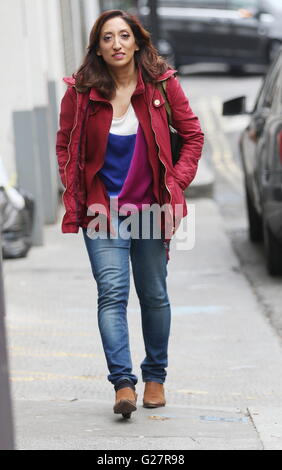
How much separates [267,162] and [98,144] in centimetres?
385

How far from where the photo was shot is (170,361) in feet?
23.5

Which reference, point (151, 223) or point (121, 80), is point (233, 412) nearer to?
point (151, 223)

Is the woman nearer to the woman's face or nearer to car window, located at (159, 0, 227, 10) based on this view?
the woman's face

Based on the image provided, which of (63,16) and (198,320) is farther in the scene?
(63,16)

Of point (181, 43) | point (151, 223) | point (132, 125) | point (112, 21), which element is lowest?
point (181, 43)

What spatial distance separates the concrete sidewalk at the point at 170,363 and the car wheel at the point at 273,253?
0.88 feet

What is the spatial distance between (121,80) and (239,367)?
6.67 feet

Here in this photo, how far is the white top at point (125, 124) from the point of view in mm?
5531

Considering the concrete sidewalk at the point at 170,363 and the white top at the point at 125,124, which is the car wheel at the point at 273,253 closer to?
the concrete sidewalk at the point at 170,363

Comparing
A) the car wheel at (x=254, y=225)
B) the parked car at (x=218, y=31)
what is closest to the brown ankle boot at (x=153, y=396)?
the car wheel at (x=254, y=225)

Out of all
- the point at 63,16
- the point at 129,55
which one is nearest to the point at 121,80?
the point at 129,55

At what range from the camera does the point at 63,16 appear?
688 inches

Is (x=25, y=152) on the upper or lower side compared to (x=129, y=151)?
lower

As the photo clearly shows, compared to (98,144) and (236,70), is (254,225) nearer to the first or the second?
(98,144)
